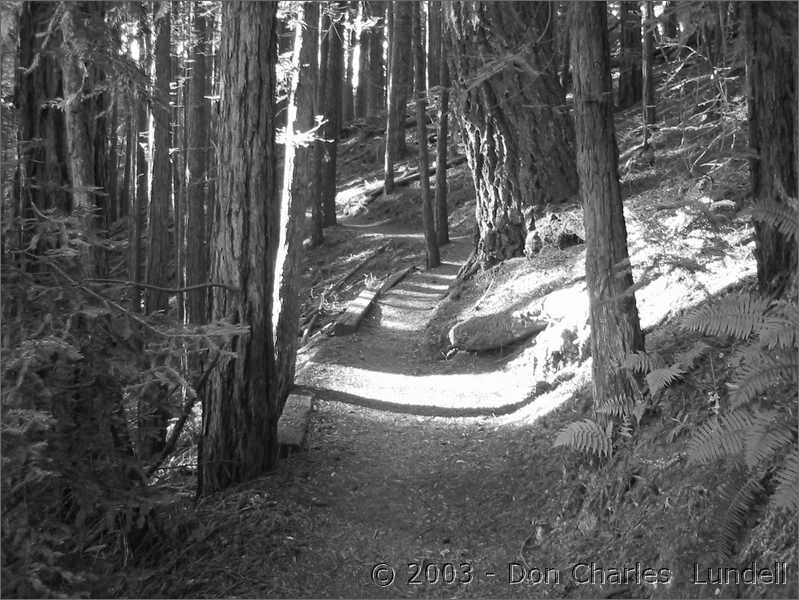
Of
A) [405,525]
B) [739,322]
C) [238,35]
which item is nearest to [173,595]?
[405,525]

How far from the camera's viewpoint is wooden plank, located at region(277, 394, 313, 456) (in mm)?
8875

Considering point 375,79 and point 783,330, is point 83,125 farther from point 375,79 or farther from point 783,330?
point 375,79

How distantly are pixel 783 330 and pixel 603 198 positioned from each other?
2.45m

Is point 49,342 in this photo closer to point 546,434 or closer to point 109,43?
point 109,43

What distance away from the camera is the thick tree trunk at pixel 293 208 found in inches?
423

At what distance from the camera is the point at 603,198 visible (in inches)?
271

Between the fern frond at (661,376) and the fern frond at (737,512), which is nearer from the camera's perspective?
the fern frond at (737,512)

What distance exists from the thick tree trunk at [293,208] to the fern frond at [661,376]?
5601mm

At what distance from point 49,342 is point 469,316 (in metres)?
9.87

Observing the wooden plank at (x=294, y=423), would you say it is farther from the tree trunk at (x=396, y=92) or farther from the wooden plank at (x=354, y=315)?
the tree trunk at (x=396, y=92)

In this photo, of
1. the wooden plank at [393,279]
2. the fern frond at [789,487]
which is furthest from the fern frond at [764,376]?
the wooden plank at [393,279]

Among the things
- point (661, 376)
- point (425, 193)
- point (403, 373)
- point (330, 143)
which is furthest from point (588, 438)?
point (330, 143)

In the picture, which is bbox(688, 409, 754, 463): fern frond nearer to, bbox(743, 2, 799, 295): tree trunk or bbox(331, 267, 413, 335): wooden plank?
bbox(743, 2, 799, 295): tree trunk

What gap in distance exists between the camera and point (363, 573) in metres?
6.72
